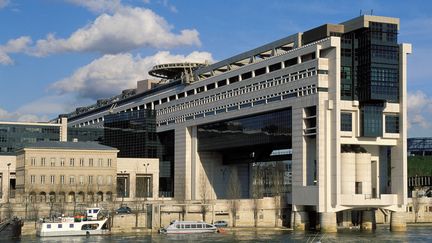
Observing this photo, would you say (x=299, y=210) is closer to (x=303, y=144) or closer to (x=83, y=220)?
(x=303, y=144)

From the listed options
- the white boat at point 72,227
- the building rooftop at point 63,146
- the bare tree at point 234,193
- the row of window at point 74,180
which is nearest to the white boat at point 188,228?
the white boat at point 72,227

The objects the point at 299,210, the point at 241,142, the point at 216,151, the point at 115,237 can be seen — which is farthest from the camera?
the point at 216,151

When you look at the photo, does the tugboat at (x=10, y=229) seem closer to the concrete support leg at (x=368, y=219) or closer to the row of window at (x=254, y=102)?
the row of window at (x=254, y=102)

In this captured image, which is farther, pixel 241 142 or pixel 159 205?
pixel 241 142

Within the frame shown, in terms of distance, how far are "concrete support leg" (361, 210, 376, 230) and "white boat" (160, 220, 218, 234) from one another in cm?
3120

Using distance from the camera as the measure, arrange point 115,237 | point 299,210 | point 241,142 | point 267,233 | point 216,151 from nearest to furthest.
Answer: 1. point 115,237
2. point 267,233
3. point 299,210
4. point 241,142
5. point 216,151

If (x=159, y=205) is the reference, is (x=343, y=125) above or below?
above

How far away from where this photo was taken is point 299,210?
485 feet

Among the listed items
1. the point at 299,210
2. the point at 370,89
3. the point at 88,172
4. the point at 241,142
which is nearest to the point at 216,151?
the point at 241,142

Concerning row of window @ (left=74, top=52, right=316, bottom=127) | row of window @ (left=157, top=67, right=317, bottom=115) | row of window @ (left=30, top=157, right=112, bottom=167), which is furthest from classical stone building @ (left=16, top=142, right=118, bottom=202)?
row of window @ (left=74, top=52, right=316, bottom=127)

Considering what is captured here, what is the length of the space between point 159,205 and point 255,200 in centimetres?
2064

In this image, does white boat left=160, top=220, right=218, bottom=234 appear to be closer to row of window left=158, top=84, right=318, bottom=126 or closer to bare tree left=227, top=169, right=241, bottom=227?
bare tree left=227, top=169, right=241, bottom=227

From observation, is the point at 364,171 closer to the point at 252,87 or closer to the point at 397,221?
the point at 397,221

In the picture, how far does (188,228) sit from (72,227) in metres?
20.9
